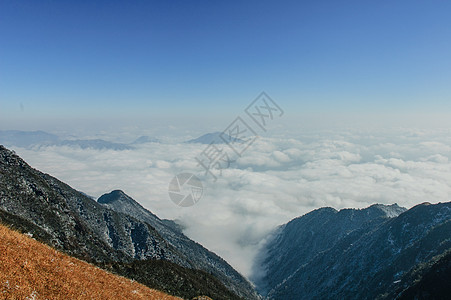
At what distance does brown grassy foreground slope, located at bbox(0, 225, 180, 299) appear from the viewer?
1470cm

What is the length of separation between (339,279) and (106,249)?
5126 inches

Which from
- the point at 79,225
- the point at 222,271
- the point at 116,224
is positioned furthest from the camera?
the point at 222,271

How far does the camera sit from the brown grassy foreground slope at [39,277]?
14695 mm

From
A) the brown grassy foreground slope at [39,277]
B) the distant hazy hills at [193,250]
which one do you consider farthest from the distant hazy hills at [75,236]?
the brown grassy foreground slope at [39,277]

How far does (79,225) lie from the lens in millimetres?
89750

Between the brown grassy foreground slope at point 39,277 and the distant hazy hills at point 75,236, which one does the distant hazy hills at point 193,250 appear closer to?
the distant hazy hills at point 75,236

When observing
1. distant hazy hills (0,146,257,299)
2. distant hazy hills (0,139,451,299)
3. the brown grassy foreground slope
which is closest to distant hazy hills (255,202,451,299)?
distant hazy hills (0,139,451,299)

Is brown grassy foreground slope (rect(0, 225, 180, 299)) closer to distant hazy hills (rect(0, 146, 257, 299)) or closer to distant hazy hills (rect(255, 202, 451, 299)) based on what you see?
distant hazy hills (rect(0, 146, 257, 299))

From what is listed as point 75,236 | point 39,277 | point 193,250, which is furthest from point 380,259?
point 39,277

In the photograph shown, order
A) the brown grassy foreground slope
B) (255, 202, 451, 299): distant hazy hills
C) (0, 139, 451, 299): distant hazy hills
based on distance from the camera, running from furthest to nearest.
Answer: (255, 202, 451, 299): distant hazy hills < (0, 139, 451, 299): distant hazy hills < the brown grassy foreground slope

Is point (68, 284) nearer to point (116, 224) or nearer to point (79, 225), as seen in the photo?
point (79, 225)

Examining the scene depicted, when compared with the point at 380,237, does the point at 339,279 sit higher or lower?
lower

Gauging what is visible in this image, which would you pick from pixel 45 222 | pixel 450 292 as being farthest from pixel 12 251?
pixel 450 292

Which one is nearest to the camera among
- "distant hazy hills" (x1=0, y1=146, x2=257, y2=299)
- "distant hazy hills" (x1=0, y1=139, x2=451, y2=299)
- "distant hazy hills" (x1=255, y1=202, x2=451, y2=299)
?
"distant hazy hills" (x1=0, y1=146, x2=257, y2=299)
